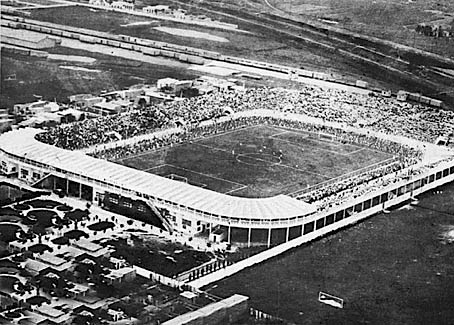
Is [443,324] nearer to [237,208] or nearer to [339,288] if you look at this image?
[339,288]

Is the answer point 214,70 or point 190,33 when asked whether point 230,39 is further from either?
point 214,70

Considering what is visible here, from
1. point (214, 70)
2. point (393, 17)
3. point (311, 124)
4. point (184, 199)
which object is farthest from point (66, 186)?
point (214, 70)

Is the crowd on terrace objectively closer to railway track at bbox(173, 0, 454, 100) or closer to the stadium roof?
railway track at bbox(173, 0, 454, 100)

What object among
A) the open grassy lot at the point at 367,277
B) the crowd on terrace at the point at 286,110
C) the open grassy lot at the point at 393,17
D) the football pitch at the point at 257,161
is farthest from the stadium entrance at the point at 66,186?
the open grassy lot at the point at 393,17

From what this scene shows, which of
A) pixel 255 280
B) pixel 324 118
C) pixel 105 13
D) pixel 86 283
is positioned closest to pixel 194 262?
pixel 255 280

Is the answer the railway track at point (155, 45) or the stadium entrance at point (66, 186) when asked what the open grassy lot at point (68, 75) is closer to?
the railway track at point (155, 45)

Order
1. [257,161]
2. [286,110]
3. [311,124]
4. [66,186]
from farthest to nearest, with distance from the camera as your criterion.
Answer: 1. [286,110]
2. [311,124]
3. [257,161]
4. [66,186]
